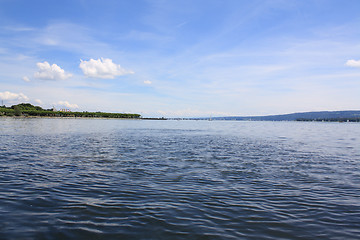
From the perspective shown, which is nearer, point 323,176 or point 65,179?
point 65,179

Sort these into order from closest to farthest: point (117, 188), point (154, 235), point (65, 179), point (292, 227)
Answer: point (154, 235)
point (292, 227)
point (117, 188)
point (65, 179)

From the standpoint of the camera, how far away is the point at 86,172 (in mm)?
16125

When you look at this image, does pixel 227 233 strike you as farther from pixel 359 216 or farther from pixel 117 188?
pixel 117 188

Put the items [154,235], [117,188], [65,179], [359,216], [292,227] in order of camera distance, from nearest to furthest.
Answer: [154,235]
[292,227]
[359,216]
[117,188]
[65,179]

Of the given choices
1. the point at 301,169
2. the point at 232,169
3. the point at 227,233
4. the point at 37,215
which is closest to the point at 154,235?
the point at 227,233

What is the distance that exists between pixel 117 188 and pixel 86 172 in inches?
183

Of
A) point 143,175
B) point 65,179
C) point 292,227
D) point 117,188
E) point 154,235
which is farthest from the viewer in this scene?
point 143,175

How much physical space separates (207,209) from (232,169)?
8597 mm

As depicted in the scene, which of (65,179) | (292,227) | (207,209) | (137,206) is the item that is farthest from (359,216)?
(65,179)

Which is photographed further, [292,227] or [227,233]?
[292,227]

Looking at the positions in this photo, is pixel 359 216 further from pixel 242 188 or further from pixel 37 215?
pixel 37 215

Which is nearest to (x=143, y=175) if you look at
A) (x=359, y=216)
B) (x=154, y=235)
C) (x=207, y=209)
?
(x=207, y=209)

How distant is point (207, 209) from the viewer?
9.90m

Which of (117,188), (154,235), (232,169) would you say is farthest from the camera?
(232,169)
